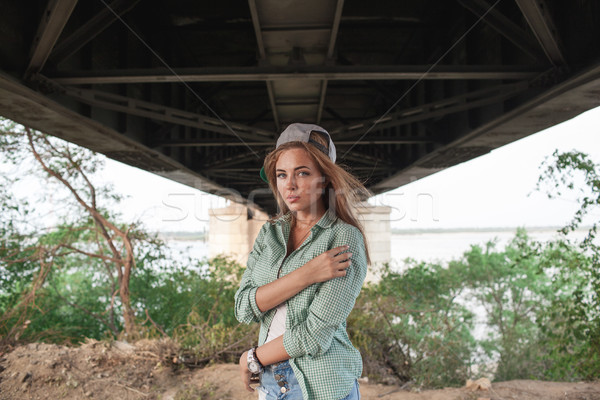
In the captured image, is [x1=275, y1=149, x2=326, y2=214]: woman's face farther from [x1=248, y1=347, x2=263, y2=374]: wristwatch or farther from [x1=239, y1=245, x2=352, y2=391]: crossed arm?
[x1=248, y1=347, x2=263, y2=374]: wristwatch

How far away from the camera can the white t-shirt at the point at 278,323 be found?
1906 mm

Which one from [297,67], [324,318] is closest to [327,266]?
[324,318]

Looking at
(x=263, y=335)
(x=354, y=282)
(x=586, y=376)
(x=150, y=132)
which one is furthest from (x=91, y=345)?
(x=586, y=376)

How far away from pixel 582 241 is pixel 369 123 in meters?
4.32

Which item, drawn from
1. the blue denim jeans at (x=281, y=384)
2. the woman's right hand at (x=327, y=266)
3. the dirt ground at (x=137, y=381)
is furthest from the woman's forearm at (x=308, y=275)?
the dirt ground at (x=137, y=381)

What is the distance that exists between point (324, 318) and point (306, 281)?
170mm

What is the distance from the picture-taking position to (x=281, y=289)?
184 cm

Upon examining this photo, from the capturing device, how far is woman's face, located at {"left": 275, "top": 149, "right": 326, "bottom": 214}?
2.01m

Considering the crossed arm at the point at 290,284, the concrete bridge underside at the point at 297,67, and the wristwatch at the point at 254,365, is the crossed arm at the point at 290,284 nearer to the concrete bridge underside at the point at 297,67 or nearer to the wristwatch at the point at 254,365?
the wristwatch at the point at 254,365

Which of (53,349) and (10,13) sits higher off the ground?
(10,13)

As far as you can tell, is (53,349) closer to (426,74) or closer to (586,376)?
(426,74)

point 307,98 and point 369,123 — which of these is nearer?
point 307,98

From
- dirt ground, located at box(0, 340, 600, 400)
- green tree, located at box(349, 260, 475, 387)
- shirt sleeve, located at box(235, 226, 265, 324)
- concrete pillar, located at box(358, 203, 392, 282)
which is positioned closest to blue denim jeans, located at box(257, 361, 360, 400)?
shirt sleeve, located at box(235, 226, 265, 324)

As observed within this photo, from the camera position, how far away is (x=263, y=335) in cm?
195
